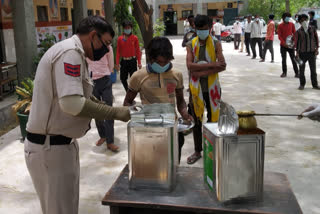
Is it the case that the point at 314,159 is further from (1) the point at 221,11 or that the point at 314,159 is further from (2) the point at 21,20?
(1) the point at 221,11

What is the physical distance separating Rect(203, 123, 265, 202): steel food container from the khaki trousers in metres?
0.91

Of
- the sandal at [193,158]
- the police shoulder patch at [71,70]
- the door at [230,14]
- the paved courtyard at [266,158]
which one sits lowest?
the paved courtyard at [266,158]

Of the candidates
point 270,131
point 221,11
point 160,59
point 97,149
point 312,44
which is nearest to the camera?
point 160,59

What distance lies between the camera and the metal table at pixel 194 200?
1.87 m

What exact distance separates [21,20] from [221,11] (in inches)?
1259

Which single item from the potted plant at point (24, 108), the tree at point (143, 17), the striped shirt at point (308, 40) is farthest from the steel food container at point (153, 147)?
the striped shirt at point (308, 40)

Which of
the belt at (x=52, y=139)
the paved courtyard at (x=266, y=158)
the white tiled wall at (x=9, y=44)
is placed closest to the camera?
the belt at (x=52, y=139)

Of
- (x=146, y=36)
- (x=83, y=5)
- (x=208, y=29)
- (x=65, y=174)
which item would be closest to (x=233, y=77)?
(x=146, y=36)

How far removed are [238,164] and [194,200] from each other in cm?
32

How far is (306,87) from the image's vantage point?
917cm

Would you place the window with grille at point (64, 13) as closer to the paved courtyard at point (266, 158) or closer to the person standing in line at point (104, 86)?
the paved courtyard at point (266, 158)

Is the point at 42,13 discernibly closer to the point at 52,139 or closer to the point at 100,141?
the point at 100,141

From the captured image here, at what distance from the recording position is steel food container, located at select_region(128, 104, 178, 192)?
6.33 ft

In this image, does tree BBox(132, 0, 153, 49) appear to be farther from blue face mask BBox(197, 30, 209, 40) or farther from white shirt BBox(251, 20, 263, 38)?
white shirt BBox(251, 20, 263, 38)
